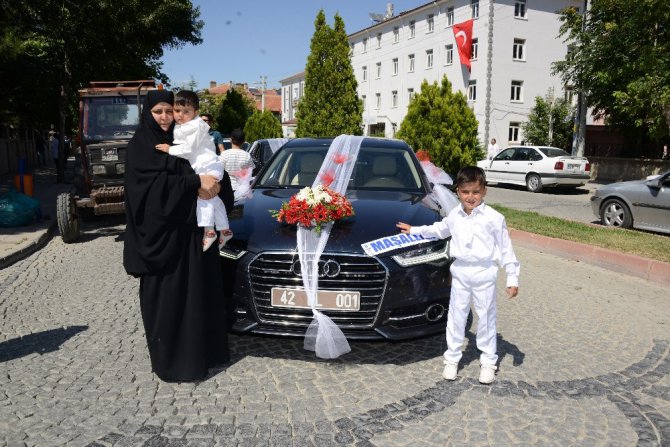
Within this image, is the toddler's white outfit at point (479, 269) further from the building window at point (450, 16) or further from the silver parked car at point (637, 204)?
the building window at point (450, 16)

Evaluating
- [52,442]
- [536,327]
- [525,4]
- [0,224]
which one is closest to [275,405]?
[52,442]

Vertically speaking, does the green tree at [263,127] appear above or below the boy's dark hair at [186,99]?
above

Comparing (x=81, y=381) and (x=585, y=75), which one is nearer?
(x=81, y=381)

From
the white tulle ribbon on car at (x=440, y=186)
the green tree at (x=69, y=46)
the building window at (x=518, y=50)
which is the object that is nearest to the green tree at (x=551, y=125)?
the building window at (x=518, y=50)

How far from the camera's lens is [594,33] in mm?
23516

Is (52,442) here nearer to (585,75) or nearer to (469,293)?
(469,293)

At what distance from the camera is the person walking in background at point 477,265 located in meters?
3.63

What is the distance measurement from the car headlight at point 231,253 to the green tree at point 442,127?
11964 millimetres

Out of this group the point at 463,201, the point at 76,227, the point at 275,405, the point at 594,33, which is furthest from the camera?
the point at 594,33

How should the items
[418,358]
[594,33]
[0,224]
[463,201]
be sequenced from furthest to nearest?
[594,33], [0,224], [418,358], [463,201]

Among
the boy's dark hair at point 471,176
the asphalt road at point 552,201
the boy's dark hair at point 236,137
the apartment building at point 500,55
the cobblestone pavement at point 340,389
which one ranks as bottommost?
the cobblestone pavement at point 340,389

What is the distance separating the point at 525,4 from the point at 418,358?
39.0m

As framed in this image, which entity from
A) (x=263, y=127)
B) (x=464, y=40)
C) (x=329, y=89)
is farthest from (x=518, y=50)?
(x=329, y=89)

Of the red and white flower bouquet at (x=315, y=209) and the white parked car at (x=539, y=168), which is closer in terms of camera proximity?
the red and white flower bouquet at (x=315, y=209)
